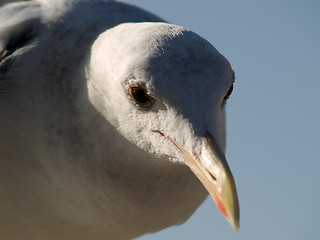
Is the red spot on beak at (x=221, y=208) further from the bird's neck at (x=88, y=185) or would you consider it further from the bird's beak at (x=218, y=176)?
the bird's neck at (x=88, y=185)

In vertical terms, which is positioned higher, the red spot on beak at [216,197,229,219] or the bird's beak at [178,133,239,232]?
the bird's beak at [178,133,239,232]

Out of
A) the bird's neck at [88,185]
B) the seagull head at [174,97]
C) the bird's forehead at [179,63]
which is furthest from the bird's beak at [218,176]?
the bird's neck at [88,185]

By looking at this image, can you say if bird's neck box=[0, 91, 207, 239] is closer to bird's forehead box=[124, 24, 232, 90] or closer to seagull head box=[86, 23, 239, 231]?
seagull head box=[86, 23, 239, 231]

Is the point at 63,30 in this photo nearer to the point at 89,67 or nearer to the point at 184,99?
the point at 89,67

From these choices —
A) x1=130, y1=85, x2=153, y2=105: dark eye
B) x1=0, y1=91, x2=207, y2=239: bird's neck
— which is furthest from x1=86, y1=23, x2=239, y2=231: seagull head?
x1=0, y1=91, x2=207, y2=239: bird's neck

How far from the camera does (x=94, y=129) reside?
5383mm

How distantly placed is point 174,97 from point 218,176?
2.22ft

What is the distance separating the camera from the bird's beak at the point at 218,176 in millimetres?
4488

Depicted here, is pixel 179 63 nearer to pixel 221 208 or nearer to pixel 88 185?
pixel 221 208

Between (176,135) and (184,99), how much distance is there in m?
0.28

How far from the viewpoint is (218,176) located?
450 cm

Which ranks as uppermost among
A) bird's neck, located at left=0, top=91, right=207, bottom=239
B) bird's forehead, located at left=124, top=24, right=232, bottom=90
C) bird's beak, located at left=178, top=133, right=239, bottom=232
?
bird's forehead, located at left=124, top=24, right=232, bottom=90

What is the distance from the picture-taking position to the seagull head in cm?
466

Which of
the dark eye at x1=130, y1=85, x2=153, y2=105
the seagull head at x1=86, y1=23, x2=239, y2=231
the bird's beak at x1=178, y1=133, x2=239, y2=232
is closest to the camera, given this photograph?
the bird's beak at x1=178, y1=133, x2=239, y2=232
